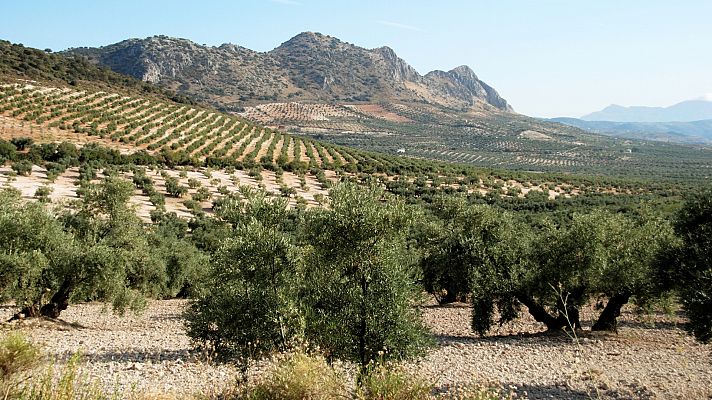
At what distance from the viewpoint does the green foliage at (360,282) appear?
45.5 ft

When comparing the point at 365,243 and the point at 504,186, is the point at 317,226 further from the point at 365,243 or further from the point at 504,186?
the point at 504,186

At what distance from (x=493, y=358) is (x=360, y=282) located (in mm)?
10146

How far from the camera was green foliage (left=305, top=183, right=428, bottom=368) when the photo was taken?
547 inches

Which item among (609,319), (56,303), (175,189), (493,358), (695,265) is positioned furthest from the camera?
(175,189)

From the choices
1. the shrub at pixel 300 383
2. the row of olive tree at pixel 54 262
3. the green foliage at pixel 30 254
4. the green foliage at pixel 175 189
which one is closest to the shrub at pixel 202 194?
the green foliage at pixel 175 189

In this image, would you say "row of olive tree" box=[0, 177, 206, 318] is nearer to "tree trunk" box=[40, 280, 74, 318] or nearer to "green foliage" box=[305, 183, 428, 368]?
"tree trunk" box=[40, 280, 74, 318]

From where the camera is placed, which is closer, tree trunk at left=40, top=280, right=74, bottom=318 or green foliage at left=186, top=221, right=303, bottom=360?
green foliage at left=186, top=221, right=303, bottom=360

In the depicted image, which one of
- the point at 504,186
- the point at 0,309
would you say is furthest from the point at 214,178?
the point at 504,186

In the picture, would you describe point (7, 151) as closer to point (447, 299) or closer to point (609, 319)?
point (447, 299)

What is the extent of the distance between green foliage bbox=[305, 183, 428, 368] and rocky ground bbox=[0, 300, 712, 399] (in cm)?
146

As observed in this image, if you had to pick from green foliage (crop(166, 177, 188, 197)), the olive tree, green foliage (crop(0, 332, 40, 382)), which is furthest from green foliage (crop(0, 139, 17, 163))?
green foliage (crop(0, 332, 40, 382))

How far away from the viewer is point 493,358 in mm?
21281

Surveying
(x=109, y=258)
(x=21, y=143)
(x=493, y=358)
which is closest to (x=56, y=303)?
(x=109, y=258)

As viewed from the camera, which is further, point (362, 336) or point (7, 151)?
point (7, 151)
